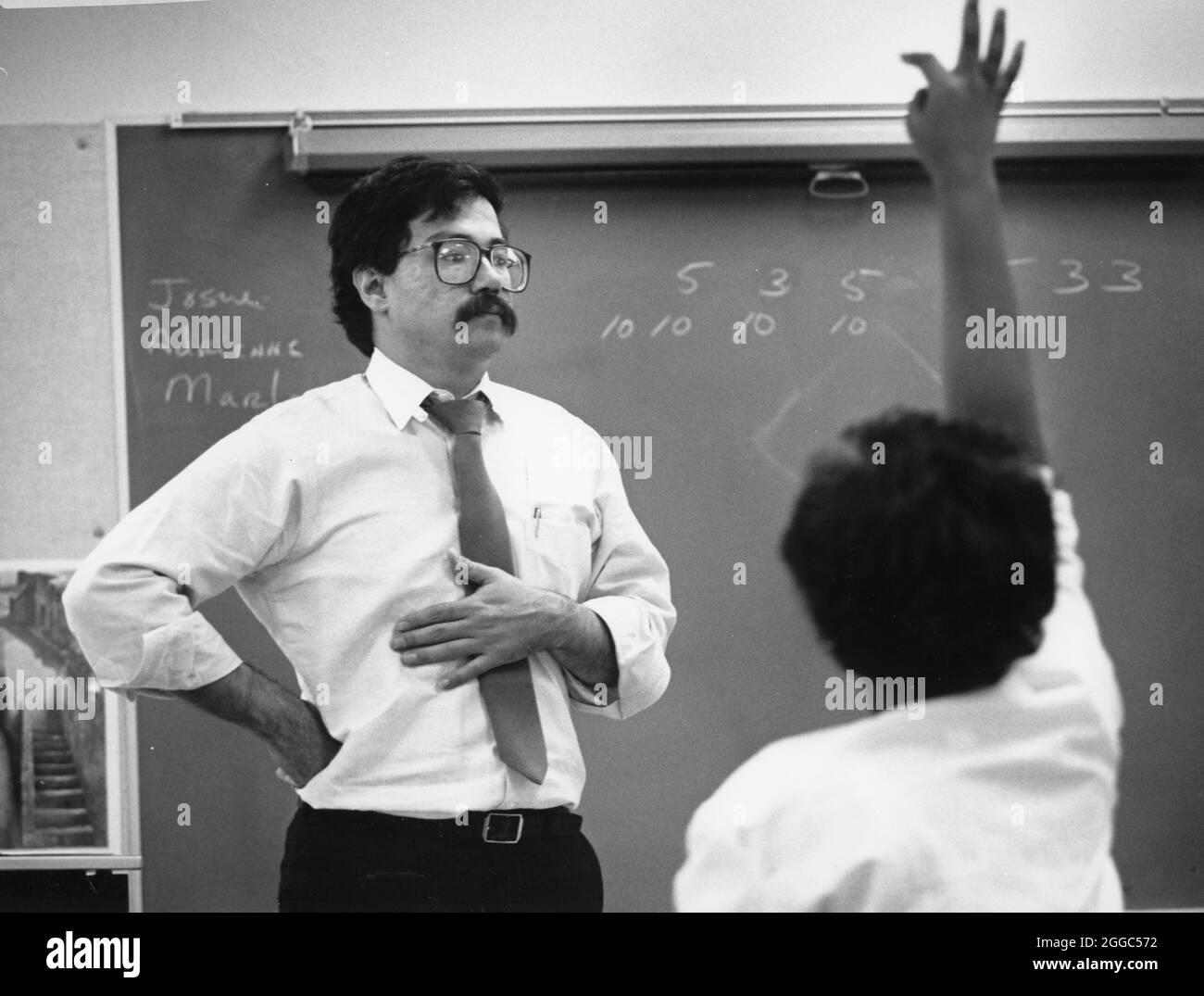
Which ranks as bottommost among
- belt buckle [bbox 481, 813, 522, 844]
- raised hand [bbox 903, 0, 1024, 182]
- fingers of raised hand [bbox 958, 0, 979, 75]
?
belt buckle [bbox 481, 813, 522, 844]

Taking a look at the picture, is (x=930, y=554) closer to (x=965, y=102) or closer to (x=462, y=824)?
(x=965, y=102)

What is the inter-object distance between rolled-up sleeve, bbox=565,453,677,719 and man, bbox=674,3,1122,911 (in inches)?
8.1

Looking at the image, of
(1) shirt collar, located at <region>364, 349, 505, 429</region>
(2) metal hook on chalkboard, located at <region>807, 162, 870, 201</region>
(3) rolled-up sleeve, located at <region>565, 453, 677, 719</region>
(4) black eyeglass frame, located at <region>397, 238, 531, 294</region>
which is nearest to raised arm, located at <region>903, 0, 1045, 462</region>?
(2) metal hook on chalkboard, located at <region>807, 162, 870, 201</region>

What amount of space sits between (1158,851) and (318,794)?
1.32m

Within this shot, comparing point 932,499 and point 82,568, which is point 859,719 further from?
point 82,568

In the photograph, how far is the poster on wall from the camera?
79.6 inches

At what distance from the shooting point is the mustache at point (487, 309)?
1959mm

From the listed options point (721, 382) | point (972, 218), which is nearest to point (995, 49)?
point (972, 218)

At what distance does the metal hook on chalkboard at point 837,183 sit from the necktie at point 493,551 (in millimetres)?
650

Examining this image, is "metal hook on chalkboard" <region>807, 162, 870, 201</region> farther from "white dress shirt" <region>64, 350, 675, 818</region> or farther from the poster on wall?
the poster on wall

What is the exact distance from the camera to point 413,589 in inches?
75.4

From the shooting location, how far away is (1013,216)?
195 cm

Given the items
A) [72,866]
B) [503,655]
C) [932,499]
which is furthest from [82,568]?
[932,499]

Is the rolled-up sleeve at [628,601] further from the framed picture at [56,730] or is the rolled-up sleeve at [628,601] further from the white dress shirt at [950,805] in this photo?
the framed picture at [56,730]
